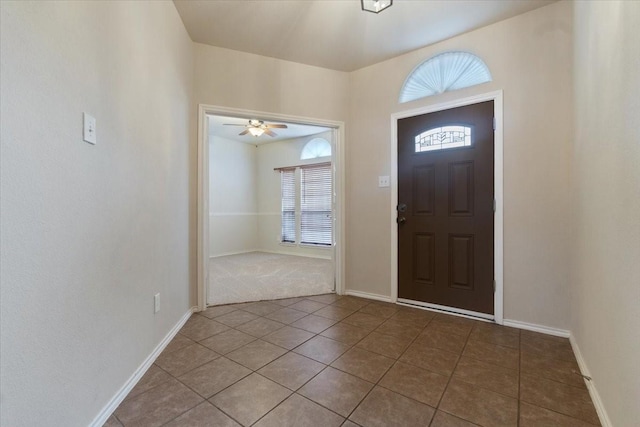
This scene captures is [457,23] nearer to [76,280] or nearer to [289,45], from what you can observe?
[289,45]

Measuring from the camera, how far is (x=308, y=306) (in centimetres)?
293

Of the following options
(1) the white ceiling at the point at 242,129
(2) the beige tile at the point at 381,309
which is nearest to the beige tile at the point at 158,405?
(2) the beige tile at the point at 381,309

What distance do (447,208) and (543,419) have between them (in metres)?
1.75

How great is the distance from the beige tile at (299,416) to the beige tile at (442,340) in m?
1.03

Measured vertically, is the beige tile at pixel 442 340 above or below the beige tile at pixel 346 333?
above

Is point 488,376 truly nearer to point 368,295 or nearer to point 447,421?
point 447,421

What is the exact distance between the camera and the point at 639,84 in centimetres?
100

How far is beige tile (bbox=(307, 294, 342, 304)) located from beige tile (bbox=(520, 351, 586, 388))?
1.75m

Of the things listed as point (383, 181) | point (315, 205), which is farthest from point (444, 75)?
point (315, 205)

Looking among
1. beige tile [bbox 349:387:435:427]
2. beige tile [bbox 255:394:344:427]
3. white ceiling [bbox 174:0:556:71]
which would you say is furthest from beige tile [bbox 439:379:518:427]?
white ceiling [bbox 174:0:556:71]

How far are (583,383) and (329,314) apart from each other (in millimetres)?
1813

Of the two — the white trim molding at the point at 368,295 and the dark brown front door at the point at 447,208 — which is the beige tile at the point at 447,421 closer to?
the dark brown front door at the point at 447,208

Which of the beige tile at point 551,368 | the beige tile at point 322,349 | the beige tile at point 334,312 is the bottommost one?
the beige tile at point 334,312

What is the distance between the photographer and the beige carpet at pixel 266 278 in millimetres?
3342
